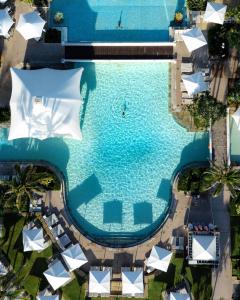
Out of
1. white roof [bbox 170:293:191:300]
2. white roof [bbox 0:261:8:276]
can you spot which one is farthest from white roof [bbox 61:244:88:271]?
white roof [bbox 170:293:191:300]

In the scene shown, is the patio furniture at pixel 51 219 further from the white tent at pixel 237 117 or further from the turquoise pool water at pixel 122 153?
the white tent at pixel 237 117

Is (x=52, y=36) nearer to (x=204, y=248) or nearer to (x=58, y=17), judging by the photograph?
(x=58, y=17)

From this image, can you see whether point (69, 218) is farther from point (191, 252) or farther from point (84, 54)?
point (84, 54)

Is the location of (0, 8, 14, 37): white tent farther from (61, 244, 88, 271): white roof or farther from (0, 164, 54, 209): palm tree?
(61, 244, 88, 271): white roof

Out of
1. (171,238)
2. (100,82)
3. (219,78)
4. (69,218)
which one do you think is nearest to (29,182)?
(69,218)

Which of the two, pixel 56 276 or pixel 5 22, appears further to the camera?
pixel 5 22

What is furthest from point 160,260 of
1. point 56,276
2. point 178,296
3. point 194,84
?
point 194,84
